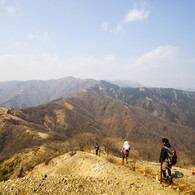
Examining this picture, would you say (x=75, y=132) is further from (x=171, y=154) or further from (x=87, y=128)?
(x=171, y=154)

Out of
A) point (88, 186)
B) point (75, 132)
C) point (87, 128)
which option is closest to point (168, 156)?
point (88, 186)

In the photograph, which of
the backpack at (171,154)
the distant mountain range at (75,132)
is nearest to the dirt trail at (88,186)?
the backpack at (171,154)

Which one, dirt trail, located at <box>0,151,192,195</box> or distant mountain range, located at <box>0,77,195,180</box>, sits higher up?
dirt trail, located at <box>0,151,192,195</box>

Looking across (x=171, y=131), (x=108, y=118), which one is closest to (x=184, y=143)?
(x=171, y=131)

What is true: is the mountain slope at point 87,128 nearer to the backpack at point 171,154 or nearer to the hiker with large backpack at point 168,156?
the hiker with large backpack at point 168,156

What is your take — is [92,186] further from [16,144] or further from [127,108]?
[127,108]

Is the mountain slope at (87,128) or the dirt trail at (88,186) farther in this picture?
the mountain slope at (87,128)

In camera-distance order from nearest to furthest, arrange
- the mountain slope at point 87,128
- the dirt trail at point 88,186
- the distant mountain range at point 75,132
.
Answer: the dirt trail at point 88,186 < the distant mountain range at point 75,132 < the mountain slope at point 87,128

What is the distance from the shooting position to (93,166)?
9461mm

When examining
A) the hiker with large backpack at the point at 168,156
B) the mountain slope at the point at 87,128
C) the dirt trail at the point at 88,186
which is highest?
the hiker with large backpack at the point at 168,156

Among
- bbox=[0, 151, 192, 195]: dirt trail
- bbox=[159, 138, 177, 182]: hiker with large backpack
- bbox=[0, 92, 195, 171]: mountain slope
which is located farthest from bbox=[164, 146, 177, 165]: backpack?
bbox=[0, 92, 195, 171]: mountain slope

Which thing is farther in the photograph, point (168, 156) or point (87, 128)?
point (87, 128)

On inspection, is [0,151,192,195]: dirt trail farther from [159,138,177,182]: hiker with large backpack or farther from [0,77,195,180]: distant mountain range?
[0,77,195,180]: distant mountain range

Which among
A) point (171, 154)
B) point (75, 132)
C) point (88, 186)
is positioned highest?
point (171, 154)
